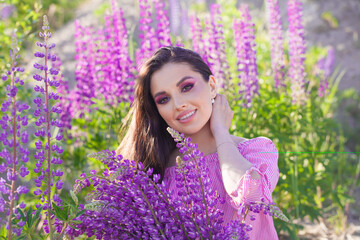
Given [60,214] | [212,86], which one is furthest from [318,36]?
[60,214]

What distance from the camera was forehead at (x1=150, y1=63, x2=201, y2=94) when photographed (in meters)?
2.34

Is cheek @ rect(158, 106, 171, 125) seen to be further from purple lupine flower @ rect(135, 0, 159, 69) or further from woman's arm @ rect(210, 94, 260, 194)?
purple lupine flower @ rect(135, 0, 159, 69)

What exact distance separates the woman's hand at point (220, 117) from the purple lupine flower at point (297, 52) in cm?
104

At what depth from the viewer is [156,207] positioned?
171 centimetres

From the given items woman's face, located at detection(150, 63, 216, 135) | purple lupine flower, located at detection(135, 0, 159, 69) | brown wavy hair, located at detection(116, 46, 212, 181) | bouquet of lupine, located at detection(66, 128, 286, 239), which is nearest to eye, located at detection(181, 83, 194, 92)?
woman's face, located at detection(150, 63, 216, 135)

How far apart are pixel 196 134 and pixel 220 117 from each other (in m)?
0.16

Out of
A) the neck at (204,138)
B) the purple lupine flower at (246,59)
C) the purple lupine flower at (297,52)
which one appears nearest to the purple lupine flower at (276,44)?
the purple lupine flower at (297,52)

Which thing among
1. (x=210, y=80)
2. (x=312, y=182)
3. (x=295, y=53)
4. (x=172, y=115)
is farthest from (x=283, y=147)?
(x=172, y=115)

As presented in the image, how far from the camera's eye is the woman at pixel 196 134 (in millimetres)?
2072

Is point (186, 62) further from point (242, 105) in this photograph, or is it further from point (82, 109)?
point (82, 109)

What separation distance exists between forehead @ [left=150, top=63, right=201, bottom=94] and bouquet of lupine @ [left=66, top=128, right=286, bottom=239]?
2.16ft

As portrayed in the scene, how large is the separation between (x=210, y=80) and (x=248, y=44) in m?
0.78

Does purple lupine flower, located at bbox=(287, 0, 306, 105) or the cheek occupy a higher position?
purple lupine flower, located at bbox=(287, 0, 306, 105)

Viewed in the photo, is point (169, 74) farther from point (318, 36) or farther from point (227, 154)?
point (318, 36)
